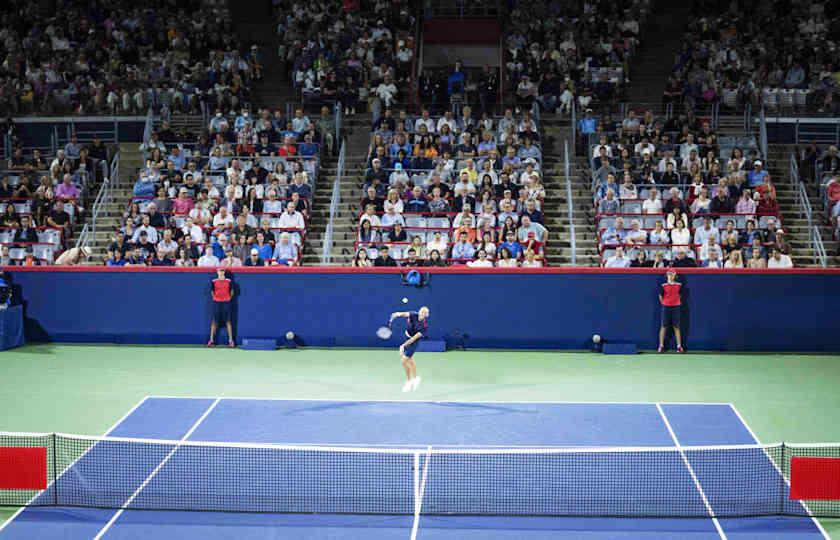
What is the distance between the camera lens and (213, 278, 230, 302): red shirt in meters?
21.8

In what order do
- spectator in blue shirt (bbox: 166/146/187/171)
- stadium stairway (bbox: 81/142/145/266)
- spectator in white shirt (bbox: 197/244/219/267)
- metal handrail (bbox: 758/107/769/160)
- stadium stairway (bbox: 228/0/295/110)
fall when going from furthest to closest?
stadium stairway (bbox: 228/0/295/110) < spectator in blue shirt (bbox: 166/146/187/171) < metal handrail (bbox: 758/107/769/160) < stadium stairway (bbox: 81/142/145/266) < spectator in white shirt (bbox: 197/244/219/267)

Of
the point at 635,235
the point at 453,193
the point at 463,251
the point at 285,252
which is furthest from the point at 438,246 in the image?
the point at 635,235

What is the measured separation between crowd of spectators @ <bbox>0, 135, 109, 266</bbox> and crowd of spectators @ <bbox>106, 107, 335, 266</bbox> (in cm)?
168

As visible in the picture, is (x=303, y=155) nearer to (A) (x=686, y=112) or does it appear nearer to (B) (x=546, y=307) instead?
(B) (x=546, y=307)

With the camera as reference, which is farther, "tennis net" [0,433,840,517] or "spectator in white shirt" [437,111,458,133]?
"spectator in white shirt" [437,111,458,133]

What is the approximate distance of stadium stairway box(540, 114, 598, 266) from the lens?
25047 mm

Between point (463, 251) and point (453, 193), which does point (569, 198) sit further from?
point (463, 251)

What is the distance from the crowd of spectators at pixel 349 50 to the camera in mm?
30266

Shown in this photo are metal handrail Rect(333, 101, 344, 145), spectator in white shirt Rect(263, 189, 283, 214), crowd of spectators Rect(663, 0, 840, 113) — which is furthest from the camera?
crowd of spectators Rect(663, 0, 840, 113)

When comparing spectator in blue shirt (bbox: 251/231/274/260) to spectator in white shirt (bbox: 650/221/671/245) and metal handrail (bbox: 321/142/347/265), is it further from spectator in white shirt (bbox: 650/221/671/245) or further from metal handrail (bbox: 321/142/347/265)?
spectator in white shirt (bbox: 650/221/671/245)

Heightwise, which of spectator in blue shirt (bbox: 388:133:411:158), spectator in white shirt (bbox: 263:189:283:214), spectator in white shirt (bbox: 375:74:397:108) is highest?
spectator in white shirt (bbox: 375:74:397:108)

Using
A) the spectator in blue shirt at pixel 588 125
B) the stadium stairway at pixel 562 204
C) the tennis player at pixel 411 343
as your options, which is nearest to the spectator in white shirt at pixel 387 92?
the stadium stairway at pixel 562 204

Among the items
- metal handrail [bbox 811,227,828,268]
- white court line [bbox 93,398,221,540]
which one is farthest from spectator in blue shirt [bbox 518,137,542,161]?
white court line [bbox 93,398,221,540]

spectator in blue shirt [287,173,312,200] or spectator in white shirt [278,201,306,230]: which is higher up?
spectator in blue shirt [287,173,312,200]
